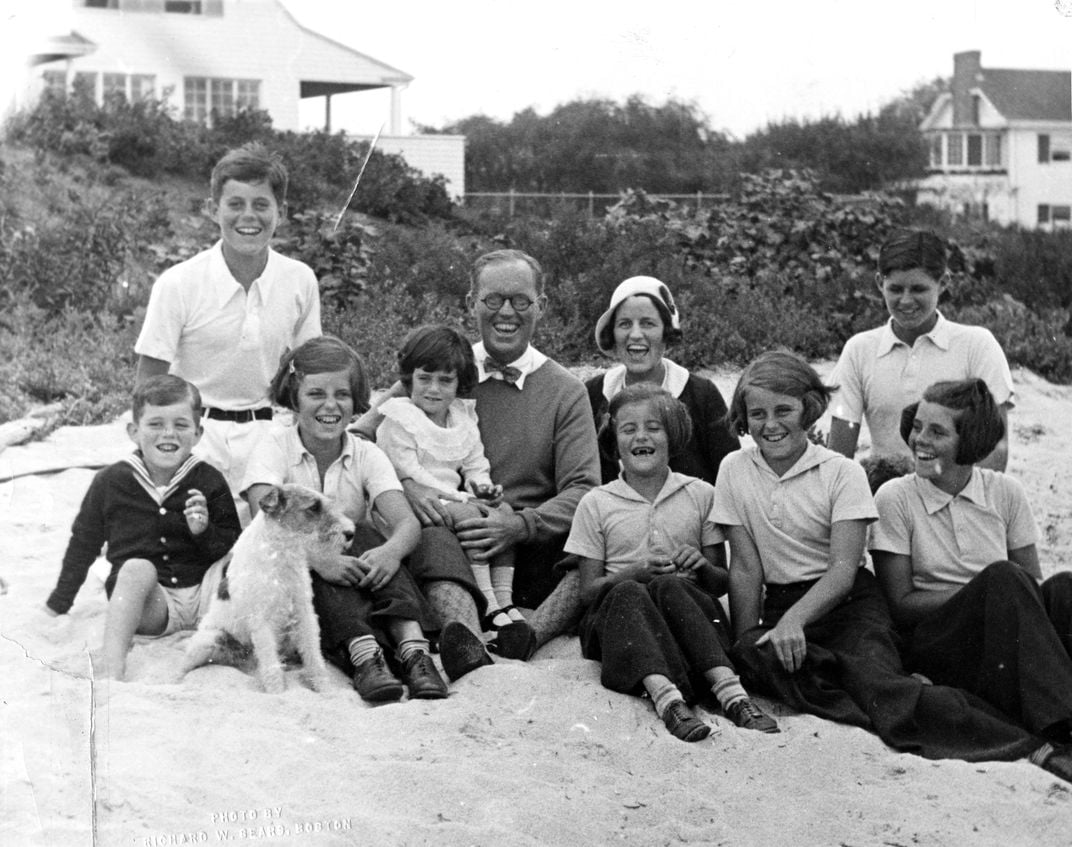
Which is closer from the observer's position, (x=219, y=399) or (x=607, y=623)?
(x=607, y=623)

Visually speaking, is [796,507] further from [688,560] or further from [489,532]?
[489,532]

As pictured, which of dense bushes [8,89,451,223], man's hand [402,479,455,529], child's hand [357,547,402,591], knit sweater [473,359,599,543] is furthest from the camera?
dense bushes [8,89,451,223]

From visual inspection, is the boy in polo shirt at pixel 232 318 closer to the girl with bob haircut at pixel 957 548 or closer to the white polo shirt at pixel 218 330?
the white polo shirt at pixel 218 330

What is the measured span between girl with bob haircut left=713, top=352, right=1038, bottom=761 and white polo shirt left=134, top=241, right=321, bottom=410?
5.38 feet

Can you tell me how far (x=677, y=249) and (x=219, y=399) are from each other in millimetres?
4139

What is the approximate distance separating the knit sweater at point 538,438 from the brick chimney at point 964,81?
2.84 meters

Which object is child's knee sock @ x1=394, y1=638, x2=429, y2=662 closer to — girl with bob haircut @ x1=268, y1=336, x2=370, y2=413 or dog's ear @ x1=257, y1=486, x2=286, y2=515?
dog's ear @ x1=257, y1=486, x2=286, y2=515

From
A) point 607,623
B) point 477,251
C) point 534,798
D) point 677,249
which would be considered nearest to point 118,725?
point 534,798

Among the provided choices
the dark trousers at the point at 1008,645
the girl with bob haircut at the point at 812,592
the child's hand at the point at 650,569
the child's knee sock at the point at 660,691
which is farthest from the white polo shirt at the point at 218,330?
the dark trousers at the point at 1008,645

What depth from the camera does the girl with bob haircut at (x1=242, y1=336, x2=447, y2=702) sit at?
3.77 meters

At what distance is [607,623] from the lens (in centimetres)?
373

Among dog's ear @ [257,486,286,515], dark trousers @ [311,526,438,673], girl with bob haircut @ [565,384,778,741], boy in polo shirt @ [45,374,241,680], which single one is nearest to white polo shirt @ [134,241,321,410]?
boy in polo shirt @ [45,374,241,680]

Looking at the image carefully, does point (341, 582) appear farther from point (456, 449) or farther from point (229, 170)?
point (229, 170)

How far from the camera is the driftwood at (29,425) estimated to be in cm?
583
